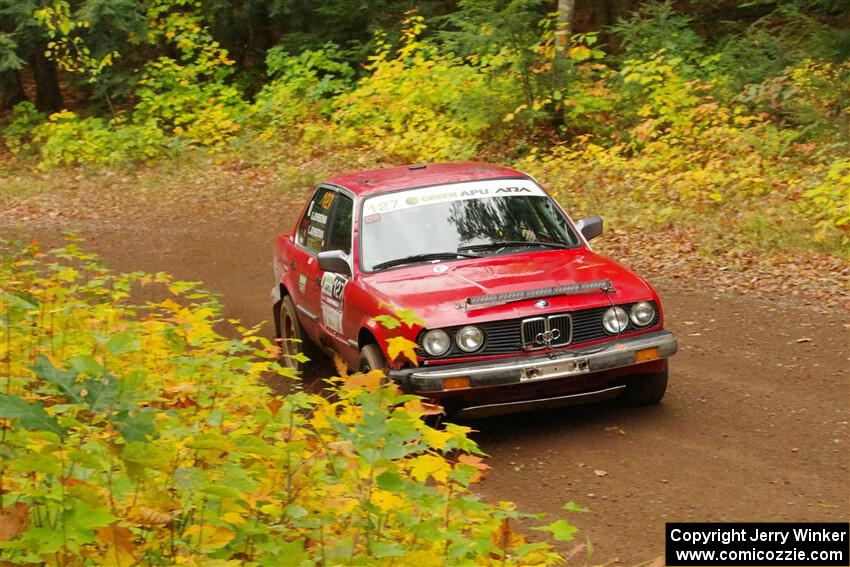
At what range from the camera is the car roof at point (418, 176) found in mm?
8781

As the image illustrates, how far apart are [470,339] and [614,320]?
3.32 feet

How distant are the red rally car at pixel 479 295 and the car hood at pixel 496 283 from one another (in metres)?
0.01

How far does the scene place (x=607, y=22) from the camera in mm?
25922

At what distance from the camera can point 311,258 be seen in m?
9.35

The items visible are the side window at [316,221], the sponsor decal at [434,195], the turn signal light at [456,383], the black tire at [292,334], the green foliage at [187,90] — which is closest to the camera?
the turn signal light at [456,383]

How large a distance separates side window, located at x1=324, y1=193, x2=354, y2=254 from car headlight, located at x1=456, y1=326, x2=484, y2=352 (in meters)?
1.68

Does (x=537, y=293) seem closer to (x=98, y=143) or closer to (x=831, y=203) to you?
(x=831, y=203)

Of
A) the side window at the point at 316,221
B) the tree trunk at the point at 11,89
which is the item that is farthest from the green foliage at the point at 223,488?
the tree trunk at the point at 11,89

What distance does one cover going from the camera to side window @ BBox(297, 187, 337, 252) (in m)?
9.44

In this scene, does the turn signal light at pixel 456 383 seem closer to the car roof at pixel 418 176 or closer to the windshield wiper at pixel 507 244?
the windshield wiper at pixel 507 244

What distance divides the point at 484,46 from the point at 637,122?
2842 mm

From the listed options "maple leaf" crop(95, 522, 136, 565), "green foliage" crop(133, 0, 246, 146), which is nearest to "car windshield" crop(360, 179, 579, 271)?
"maple leaf" crop(95, 522, 136, 565)

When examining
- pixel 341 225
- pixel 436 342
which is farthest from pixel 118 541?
pixel 341 225

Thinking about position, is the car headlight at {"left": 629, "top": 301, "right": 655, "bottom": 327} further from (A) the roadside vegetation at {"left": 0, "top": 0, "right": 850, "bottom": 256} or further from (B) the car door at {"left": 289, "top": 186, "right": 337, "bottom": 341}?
(A) the roadside vegetation at {"left": 0, "top": 0, "right": 850, "bottom": 256}
